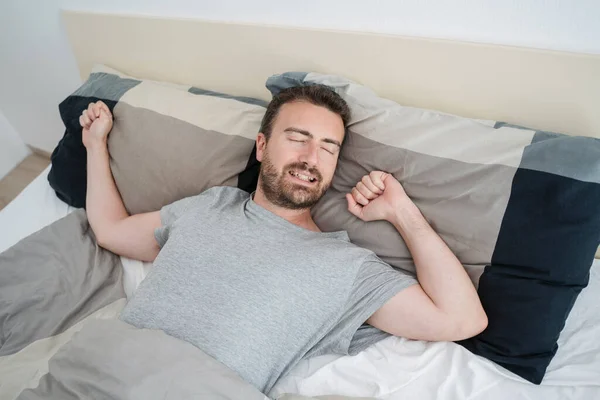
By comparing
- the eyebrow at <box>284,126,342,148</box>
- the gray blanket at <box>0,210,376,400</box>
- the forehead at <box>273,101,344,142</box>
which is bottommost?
the gray blanket at <box>0,210,376,400</box>

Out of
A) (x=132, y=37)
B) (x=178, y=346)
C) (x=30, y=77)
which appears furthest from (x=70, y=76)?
(x=178, y=346)

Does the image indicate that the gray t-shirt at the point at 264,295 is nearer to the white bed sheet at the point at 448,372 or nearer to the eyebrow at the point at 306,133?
the white bed sheet at the point at 448,372

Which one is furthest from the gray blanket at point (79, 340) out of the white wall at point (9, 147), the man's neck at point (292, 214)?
the white wall at point (9, 147)

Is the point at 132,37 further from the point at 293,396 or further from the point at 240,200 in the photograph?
the point at 293,396

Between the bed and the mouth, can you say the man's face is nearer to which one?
the mouth

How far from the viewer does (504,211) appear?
36.9 inches

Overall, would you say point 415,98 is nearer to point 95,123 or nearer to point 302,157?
point 302,157

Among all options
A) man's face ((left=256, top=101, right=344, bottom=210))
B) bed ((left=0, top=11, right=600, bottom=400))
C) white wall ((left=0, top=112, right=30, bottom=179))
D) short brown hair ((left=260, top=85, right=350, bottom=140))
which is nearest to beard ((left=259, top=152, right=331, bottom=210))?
man's face ((left=256, top=101, right=344, bottom=210))

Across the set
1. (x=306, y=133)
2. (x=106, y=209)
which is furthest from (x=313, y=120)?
(x=106, y=209)

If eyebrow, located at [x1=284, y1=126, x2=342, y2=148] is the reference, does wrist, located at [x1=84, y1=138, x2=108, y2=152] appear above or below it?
below

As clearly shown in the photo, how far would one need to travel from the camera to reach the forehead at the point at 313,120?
1125 millimetres

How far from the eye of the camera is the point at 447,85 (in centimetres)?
111

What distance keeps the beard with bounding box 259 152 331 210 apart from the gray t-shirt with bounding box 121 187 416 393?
0.07m

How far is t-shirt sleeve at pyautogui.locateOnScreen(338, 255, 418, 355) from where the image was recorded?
3.17ft
